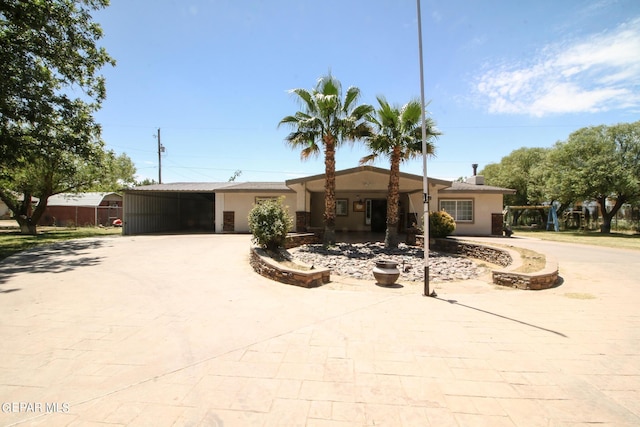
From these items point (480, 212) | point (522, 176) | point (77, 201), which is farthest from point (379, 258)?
point (77, 201)

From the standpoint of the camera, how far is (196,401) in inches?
104

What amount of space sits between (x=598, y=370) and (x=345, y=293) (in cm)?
393

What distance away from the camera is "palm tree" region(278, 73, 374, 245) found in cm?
1179

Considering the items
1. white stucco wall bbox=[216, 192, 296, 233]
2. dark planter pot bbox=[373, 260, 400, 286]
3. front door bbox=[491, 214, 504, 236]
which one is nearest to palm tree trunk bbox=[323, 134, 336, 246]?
dark planter pot bbox=[373, 260, 400, 286]

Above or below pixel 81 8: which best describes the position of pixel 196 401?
below

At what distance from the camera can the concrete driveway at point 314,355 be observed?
2535 mm

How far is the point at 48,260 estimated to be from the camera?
31.7ft

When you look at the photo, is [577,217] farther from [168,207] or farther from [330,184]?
[168,207]

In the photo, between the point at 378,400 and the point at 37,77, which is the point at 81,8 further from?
the point at 378,400

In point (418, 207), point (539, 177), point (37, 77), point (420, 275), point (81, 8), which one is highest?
point (81, 8)

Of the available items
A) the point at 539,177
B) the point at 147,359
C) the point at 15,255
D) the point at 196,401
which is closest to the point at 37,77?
the point at 15,255

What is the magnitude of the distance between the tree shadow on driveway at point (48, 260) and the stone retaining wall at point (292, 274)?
5373mm

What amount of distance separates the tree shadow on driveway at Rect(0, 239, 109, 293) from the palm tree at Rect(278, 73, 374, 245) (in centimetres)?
856

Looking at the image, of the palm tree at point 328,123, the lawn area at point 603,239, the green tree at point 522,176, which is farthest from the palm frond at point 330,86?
the green tree at point 522,176
